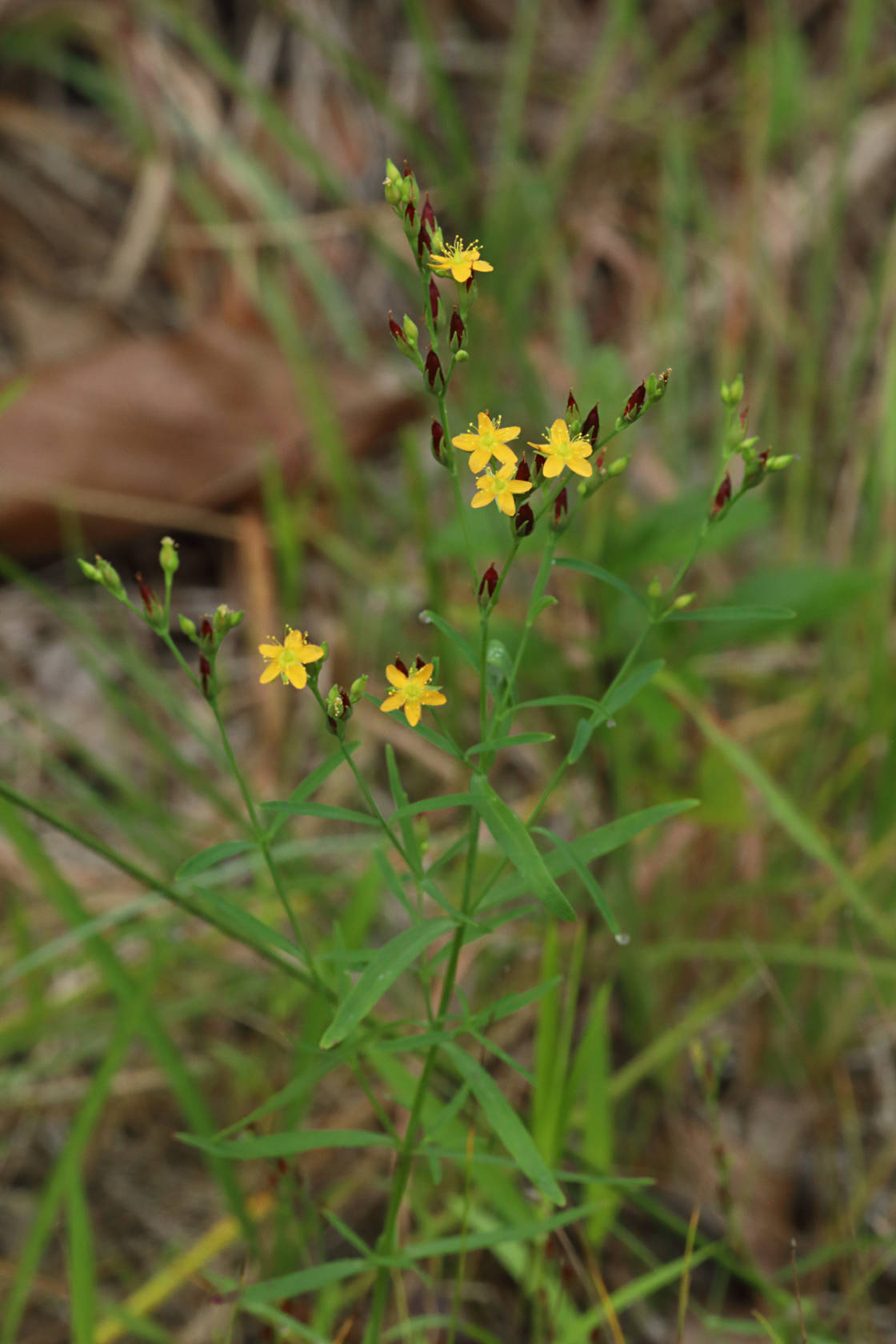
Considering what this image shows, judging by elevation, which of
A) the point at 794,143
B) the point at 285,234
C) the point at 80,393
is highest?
the point at 794,143

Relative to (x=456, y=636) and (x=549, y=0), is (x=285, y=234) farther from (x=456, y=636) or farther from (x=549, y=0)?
(x=456, y=636)

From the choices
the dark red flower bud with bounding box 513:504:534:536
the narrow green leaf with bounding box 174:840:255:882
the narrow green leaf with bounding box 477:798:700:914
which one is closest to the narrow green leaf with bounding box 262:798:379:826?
the narrow green leaf with bounding box 174:840:255:882

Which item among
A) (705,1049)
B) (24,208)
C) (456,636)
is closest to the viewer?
(456,636)

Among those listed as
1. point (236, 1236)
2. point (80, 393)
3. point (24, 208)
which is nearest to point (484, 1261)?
point (236, 1236)

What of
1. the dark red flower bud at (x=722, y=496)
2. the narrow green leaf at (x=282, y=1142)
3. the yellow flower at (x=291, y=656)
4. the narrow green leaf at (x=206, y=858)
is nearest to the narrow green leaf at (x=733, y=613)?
the dark red flower bud at (x=722, y=496)

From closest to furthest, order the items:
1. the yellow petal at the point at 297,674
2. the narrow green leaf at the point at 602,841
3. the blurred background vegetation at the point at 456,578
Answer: the yellow petal at the point at 297,674
the narrow green leaf at the point at 602,841
the blurred background vegetation at the point at 456,578

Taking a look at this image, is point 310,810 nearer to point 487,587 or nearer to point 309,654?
point 309,654

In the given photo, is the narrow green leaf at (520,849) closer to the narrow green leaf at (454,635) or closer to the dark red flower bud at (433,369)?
the narrow green leaf at (454,635)
